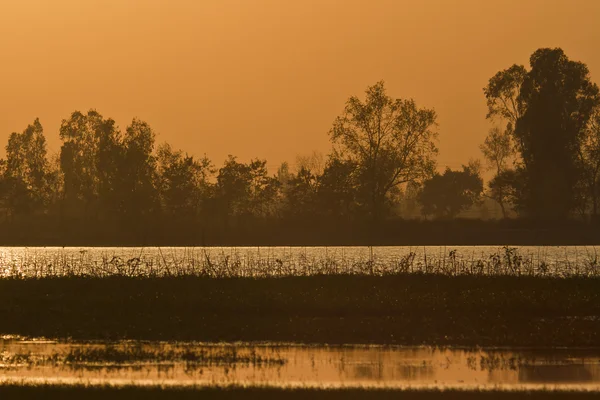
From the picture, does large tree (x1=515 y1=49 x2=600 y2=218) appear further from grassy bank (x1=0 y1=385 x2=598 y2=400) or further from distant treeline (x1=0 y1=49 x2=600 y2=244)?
grassy bank (x1=0 y1=385 x2=598 y2=400)

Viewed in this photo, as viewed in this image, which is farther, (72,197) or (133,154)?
(72,197)

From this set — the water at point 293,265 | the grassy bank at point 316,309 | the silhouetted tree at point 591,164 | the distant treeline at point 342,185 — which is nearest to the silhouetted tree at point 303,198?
the distant treeline at point 342,185

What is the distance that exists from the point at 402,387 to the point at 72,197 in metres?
164

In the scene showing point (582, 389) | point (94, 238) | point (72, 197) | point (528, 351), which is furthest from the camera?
point (72, 197)

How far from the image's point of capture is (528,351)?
Result: 1252 inches

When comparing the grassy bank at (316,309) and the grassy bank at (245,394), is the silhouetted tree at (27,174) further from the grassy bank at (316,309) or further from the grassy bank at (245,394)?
the grassy bank at (245,394)

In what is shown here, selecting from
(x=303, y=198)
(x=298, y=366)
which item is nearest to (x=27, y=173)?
(x=303, y=198)

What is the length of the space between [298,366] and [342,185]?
115m

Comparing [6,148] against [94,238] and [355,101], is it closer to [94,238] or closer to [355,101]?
[94,238]

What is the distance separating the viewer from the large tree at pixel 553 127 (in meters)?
130

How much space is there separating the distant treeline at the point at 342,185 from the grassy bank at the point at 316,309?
74.3 metres

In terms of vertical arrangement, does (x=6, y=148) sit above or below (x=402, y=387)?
above

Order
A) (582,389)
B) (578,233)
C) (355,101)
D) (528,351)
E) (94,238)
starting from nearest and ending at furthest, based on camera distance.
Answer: (582,389)
(528,351)
(578,233)
(355,101)
(94,238)

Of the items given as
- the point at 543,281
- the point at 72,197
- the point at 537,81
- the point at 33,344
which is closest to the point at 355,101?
the point at 537,81
